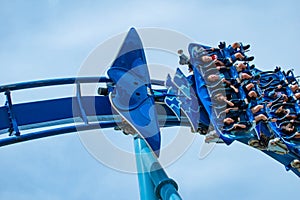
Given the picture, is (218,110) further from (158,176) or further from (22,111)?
(22,111)

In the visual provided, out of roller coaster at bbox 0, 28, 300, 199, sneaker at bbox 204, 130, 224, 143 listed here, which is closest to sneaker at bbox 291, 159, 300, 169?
roller coaster at bbox 0, 28, 300, 199

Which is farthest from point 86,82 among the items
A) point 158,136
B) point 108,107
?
point 158,136

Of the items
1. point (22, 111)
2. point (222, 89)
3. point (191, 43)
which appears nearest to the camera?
point (22, 111)

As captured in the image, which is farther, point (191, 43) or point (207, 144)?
point (191, 43)

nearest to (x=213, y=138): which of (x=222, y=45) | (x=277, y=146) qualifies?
(x=277, y=146)

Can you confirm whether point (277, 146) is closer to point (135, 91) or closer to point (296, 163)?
point (296, 163)

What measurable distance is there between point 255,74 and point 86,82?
169cm

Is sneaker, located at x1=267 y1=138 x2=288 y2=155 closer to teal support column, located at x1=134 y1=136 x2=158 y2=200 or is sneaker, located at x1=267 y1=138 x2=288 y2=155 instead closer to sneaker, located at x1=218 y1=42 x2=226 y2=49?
teal support column, located at x1=134 y1=136 x2=158 y2=200

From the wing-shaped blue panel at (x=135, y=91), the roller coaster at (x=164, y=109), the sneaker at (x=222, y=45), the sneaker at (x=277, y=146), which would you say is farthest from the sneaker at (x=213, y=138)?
the sneaker at (x=222, y=45)

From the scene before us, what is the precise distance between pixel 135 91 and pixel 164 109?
57cm

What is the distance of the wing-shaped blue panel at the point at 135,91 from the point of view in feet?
13.6

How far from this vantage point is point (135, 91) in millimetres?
4480

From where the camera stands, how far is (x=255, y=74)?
17.1 ft

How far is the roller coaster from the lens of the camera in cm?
426
